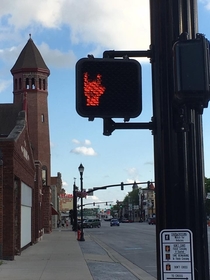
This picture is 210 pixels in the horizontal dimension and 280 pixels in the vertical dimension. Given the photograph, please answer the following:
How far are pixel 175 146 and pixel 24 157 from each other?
2286 centimetres

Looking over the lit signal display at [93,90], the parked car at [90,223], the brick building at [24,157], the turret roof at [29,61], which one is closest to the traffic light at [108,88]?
the lit signal display at [93,90]

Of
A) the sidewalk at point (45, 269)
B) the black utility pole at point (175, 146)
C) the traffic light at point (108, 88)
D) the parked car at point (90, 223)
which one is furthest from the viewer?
the parked car at point (90, 223)

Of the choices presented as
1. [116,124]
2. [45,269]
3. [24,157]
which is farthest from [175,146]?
[24,157]

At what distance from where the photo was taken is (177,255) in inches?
155

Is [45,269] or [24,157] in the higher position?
[24,157]

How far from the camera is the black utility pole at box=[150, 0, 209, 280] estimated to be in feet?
13.1

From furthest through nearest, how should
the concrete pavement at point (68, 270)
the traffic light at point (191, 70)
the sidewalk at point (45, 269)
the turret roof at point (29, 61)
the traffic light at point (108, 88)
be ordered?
the turret roof at point (29, 61) < the concrete pavement at point (68, 270) < the sidewalk at point (45, 269) < the traffic light at point (108, 88) < the traffic light at point (191, 70)

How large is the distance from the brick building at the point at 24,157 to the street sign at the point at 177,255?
16839 mm

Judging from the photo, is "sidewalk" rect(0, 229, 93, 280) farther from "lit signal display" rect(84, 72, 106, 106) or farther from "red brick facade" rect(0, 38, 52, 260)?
"lit signal display" rect(84, 72, 106, 106)

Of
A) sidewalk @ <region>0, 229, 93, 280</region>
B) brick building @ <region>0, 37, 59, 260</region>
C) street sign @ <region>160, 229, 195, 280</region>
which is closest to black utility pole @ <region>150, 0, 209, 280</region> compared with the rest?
street sign @ <region>160, 229, 195, 280</region>

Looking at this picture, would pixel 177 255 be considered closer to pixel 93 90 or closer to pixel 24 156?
pixel 93 90

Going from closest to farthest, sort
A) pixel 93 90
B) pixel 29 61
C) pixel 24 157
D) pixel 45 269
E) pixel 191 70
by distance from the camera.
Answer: pixel 191 70
pixel 93 90
pixel 45 269
pixel 24 157
pixel 29 61

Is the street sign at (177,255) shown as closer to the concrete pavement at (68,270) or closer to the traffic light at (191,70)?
the traffic light at (191,70)

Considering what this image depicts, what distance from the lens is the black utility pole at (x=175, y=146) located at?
157 inches
